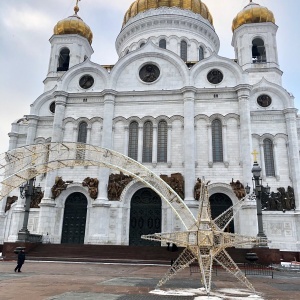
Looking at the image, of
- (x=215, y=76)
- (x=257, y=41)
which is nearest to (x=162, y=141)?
(x=215, y=76)

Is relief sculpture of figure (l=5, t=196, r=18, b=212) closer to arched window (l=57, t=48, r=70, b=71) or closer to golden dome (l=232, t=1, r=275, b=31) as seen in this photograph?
arched window (l=57, t=48, r=70, b=71)

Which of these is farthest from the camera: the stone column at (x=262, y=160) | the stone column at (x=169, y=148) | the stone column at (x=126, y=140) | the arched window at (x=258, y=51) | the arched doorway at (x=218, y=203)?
the arched window at (x=258, y=51)

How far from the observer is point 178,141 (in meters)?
25.0

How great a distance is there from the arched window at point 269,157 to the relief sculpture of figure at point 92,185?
42.3 feet

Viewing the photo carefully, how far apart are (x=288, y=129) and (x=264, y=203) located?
6489 mm

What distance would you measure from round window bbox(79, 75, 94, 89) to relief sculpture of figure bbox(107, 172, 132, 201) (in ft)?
27.8

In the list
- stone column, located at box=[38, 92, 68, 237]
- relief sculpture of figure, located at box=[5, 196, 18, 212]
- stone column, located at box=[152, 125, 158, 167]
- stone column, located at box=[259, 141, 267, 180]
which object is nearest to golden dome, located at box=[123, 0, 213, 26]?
stone column, located at box=[38, 92, 68, 237]

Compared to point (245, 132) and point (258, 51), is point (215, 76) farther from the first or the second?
point (258, 51)

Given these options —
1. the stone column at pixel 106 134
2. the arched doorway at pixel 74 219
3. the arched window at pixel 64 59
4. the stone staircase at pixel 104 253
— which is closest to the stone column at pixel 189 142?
the stone staircase at pixel 104 253

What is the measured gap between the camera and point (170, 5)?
35.3 meters

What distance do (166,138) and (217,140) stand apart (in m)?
3.85

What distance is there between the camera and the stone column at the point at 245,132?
23328 mm

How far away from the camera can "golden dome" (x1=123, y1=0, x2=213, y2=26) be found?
3538 centimetres

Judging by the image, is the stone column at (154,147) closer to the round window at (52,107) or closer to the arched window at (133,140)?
the arched window at (133,140)
